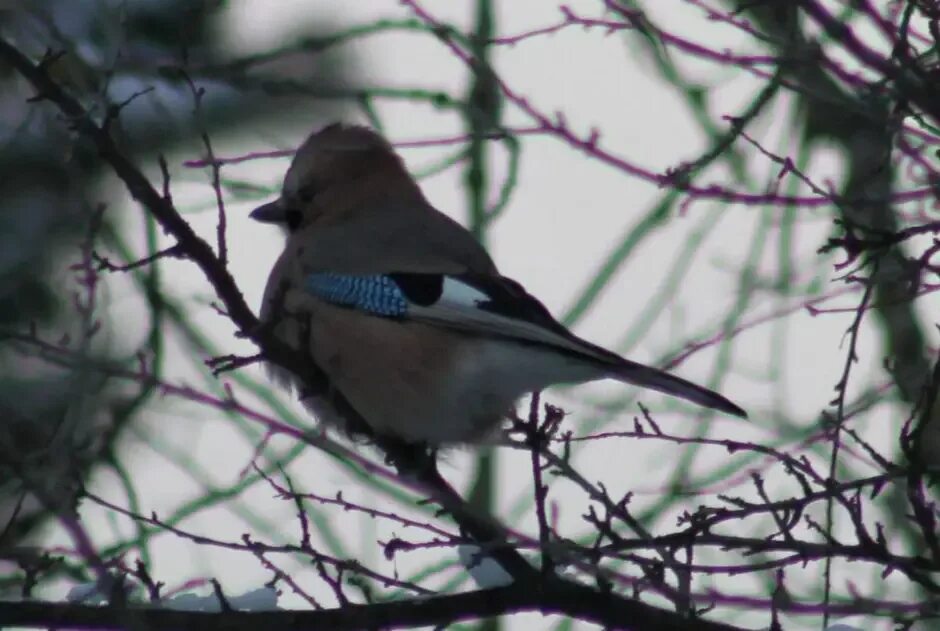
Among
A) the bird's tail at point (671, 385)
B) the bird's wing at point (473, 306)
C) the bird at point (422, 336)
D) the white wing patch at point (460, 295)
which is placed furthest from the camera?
the white wing patch at point (460, 295)

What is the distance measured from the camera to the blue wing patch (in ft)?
17.2

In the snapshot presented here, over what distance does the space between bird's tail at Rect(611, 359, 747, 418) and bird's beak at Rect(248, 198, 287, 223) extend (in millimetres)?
1942

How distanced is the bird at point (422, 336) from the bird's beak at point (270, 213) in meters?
0.23

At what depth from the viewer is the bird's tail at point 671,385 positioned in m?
4.21

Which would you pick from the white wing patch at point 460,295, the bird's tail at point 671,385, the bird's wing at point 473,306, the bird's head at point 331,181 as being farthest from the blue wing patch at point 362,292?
the bird's tail at point 671,385

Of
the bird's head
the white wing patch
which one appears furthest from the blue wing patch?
the bird's head

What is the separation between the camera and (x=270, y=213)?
20.0ft

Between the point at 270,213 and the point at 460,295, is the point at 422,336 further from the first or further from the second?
the point at 270,213

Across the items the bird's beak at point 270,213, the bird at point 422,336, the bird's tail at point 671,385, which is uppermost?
the bird's beak at point 270,213

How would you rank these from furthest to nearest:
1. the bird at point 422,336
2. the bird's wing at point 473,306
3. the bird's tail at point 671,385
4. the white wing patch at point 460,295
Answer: the white wing patch at point 460,295
the bird at point 422,336
the bird's wing at point 473,306
the bird's tail at point 671,385

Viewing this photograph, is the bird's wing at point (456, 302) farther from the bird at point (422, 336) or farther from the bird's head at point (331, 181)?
the bird's head at point (331, 181)

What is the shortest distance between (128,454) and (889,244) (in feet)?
15.7

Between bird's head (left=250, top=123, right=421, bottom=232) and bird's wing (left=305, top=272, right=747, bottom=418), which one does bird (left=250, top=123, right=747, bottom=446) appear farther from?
bird's head (left=250, top=123, right=421, bottom=232)

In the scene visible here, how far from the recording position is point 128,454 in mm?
7500
